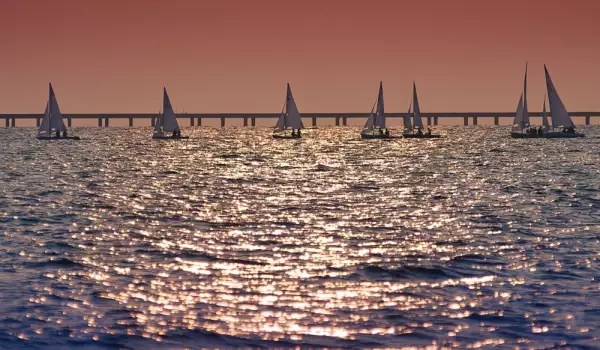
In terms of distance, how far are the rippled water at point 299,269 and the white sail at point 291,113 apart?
9842cm

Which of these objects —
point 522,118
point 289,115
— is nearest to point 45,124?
point 289,115

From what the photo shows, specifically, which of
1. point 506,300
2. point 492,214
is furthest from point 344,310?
point 492,214

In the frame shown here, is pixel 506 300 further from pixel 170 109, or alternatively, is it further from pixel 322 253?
pixel 170 109

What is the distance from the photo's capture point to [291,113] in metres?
164

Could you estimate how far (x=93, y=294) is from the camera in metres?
25.5

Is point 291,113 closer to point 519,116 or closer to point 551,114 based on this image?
point 519,116

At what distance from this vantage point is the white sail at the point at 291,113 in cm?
15888

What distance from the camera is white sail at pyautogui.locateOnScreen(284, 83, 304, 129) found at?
158875 mm

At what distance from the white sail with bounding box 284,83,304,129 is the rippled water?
323ft

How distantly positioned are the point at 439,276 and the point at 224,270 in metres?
5.97

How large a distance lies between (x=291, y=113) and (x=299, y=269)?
13536 cm

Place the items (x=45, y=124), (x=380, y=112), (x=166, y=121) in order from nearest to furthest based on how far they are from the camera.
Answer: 1. (x=380, y=112)
2. (x=45, y=124)
3. (x=166, y=121)

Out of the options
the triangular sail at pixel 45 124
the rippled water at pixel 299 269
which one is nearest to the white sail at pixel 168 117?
the triangular sail at pixel 45 124

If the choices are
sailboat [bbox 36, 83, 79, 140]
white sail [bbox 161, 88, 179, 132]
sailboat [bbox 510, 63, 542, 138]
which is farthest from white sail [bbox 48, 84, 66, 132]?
sailboat [bbox 510, 63, 542, 138]
